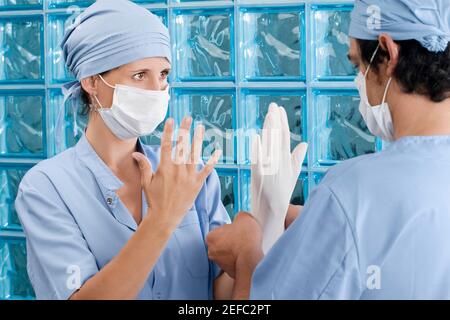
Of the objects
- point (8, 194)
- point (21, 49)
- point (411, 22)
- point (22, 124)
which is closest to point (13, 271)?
point (8, 194)

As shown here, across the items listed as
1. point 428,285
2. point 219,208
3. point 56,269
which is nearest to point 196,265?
point 219,208

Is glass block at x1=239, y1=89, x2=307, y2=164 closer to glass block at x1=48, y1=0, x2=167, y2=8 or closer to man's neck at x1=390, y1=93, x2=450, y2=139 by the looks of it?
glass block at x1=48, y1=0, x2=167, y2=8

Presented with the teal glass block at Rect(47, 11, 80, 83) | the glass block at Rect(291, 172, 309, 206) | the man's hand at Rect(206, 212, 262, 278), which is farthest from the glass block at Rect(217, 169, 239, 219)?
the man's hand at Rect(206, 212, 262, 278)

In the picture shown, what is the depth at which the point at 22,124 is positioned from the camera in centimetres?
218

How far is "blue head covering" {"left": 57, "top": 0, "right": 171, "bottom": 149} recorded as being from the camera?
1.29 m

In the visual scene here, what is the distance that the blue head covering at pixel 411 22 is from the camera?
963mm

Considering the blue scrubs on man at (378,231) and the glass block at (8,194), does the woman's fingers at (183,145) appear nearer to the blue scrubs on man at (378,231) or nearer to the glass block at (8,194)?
the blue scrubs on man at (378,231)

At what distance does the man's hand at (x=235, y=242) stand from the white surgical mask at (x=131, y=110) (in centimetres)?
30

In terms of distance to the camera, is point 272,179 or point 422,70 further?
point 272,179

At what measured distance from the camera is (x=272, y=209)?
4.12ft

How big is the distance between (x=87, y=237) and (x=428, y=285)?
595 millimetres

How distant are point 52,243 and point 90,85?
0.34 meters

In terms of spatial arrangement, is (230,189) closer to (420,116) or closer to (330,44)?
(330,44)

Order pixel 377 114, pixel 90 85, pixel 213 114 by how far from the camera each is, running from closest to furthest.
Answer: pixel 377 114 → pixel 90 85 → pixel 213 114
